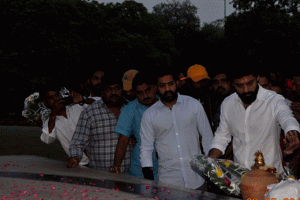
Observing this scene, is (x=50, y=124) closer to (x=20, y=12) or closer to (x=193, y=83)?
(x=193, y=83)

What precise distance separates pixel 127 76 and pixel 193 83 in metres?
1.44

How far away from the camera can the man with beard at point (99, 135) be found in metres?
5.79

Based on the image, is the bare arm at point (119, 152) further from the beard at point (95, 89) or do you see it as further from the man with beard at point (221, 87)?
the beard at point (95, 89)

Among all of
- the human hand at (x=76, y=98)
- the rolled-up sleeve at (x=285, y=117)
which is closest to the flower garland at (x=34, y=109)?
the human hand at (x=76, y=98)

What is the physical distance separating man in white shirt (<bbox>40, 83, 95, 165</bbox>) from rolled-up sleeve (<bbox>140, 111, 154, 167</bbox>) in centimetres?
148

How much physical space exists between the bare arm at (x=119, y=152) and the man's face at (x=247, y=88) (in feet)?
5.78

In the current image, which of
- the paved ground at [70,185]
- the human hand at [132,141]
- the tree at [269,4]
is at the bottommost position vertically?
the paved ground at [70,185]

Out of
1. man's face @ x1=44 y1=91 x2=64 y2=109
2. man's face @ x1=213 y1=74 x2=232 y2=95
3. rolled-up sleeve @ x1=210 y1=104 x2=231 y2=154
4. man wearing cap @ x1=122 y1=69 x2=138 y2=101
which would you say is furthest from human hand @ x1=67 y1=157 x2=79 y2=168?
man's face @ x1=213 y1=74 x2=232 y2=95

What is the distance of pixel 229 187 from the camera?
11.6 ft

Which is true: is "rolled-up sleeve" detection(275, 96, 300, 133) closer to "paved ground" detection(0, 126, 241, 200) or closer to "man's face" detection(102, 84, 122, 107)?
"paved ground" detection(0, 126, 241, 200)

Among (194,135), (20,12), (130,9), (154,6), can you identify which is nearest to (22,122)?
(20,12)

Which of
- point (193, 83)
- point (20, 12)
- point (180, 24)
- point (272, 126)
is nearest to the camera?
point (272, 126)

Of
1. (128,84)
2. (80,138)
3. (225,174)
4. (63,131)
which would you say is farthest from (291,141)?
(63,131)

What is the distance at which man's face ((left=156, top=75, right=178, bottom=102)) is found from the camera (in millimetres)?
5430
